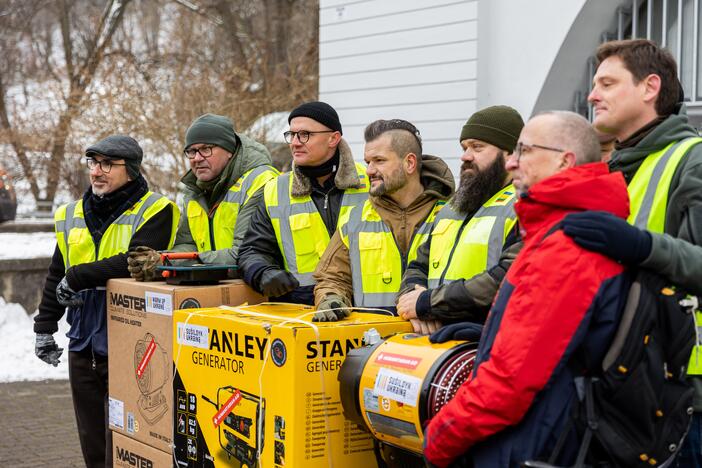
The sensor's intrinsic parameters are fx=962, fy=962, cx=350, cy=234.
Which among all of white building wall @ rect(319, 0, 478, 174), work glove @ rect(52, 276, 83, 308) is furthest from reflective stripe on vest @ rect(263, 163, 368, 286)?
white building wall @ rect(319, 0, 478, 174)

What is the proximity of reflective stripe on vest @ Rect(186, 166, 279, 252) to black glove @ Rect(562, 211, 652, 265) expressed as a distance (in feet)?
9.42

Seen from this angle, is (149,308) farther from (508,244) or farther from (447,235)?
(508,244)

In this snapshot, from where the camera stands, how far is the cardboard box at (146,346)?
434 centimetres

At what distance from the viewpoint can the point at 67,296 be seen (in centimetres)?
527

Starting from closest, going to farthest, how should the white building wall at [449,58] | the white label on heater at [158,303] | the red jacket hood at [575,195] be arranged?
the red jacket hood at [575,195]
the white label on heater at [158,303]
the white building wall at [449,58]

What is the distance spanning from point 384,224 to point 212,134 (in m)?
1.54

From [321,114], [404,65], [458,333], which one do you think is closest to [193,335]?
[458,333]

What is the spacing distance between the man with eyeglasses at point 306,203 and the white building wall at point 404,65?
5.53 metres

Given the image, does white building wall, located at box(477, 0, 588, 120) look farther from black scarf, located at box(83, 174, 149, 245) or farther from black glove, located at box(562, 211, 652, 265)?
black glove, located at box(562, 211, 652, 265)

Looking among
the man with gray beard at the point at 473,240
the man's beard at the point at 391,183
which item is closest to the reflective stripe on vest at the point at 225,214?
the man's beard at the point at 391,183

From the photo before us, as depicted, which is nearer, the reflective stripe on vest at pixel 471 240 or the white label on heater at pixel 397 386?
the white label on heater at pixel 397 386

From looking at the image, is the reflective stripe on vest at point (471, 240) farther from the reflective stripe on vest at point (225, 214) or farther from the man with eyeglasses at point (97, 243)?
the man with eyeglasses at point (97, 243)

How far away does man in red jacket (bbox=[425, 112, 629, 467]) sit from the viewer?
102 inches

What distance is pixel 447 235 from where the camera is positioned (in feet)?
12.8
